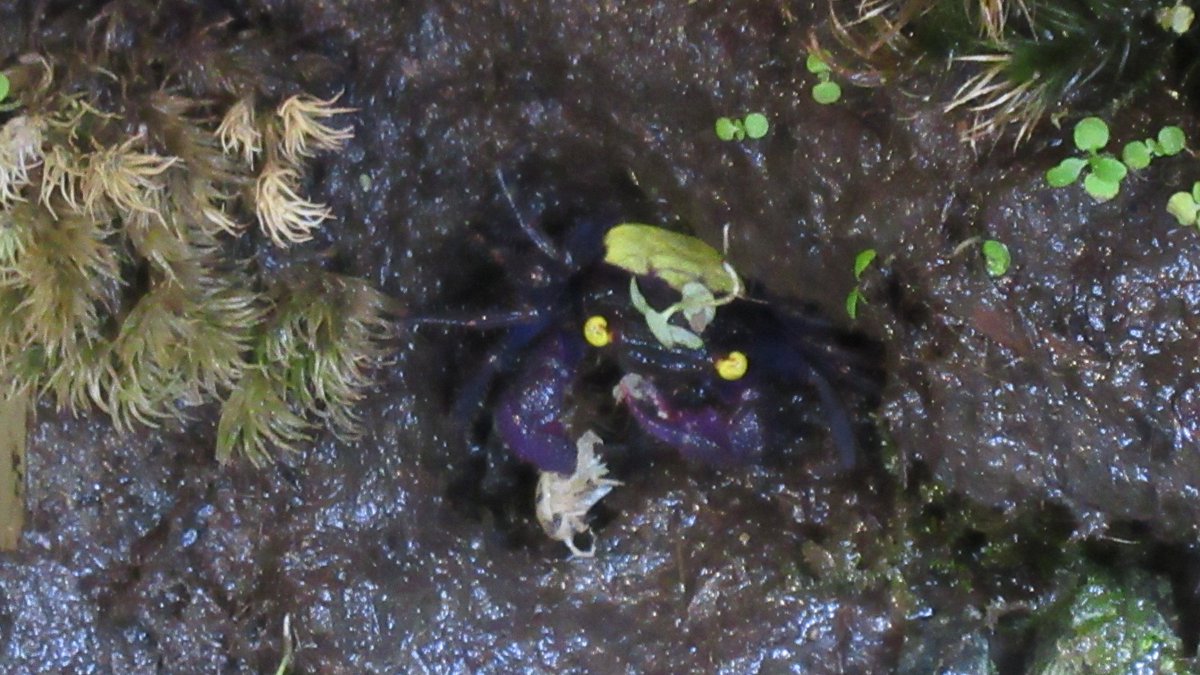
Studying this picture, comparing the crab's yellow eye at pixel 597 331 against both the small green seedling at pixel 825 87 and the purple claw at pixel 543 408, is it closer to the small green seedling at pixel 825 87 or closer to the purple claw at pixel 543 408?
the purple claw at pixel 543 408

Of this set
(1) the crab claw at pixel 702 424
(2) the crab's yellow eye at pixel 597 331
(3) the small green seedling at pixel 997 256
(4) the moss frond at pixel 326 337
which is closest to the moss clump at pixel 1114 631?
(1) the crab claw at pixel 702 424

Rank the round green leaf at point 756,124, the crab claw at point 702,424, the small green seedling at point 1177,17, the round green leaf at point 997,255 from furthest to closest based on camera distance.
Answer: the crab claw at point 702,424
the round green leaf at point 756,124
the round green leaf at point 997,255
the small green seedling at point 1177,17

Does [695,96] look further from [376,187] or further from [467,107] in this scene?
[376,187]

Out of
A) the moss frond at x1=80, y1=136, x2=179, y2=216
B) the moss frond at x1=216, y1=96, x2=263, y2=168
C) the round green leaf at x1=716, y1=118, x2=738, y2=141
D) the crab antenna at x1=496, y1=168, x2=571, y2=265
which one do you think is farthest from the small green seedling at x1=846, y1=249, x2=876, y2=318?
the moss frond at x1=80, y1=136, x2=179, y2=216

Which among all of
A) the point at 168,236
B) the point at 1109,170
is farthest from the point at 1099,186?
the point at 168,236

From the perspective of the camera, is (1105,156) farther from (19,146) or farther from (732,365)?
(19,146)

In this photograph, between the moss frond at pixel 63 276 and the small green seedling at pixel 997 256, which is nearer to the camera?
the small green seedling at pixel 997 256
